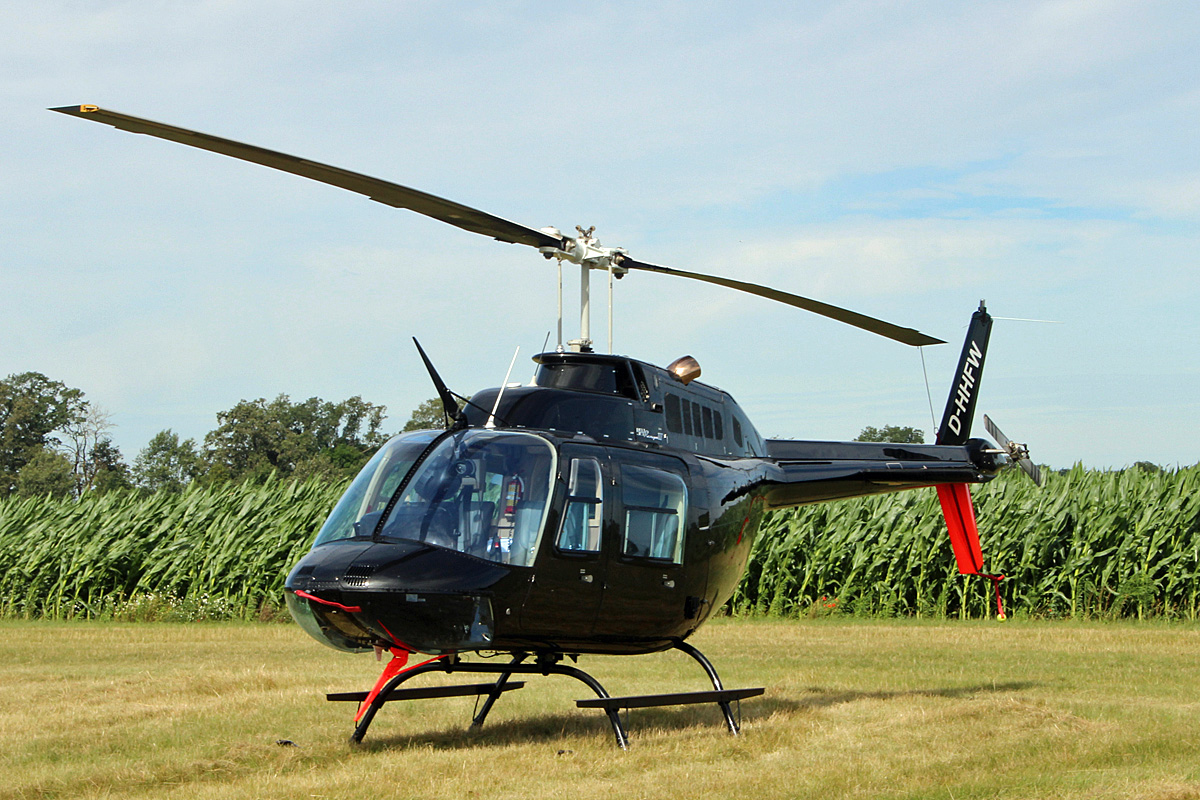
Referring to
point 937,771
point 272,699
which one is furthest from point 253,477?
point 937,771

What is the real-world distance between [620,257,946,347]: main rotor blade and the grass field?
3255mm

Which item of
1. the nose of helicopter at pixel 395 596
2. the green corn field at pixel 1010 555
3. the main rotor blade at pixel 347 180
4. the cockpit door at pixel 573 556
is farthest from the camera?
the green corn field at pixel 1010 555

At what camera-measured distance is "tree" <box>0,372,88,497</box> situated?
194 feet

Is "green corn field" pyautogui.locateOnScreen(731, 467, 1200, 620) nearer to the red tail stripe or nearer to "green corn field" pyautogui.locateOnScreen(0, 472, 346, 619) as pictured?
the red tail stripe

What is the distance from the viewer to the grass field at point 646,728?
6930mm

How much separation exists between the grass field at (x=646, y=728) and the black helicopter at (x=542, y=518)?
1.81 ft

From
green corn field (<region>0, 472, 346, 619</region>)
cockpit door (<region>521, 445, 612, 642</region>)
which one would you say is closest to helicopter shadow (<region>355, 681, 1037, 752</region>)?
cockpit door (<region>521, 445, 612, 642</region>)

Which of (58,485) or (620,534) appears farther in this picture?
(58,485)

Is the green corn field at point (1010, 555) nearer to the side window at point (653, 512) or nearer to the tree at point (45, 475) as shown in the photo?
the side window at point (653, 512)

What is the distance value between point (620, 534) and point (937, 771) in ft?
8.40

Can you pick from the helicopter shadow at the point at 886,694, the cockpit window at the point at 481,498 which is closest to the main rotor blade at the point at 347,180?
the cockpit window at the point at 481,498

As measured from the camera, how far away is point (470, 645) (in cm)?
724

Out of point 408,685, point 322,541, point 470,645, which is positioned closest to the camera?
point 470,645

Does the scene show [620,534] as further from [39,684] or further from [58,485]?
[58,485]
